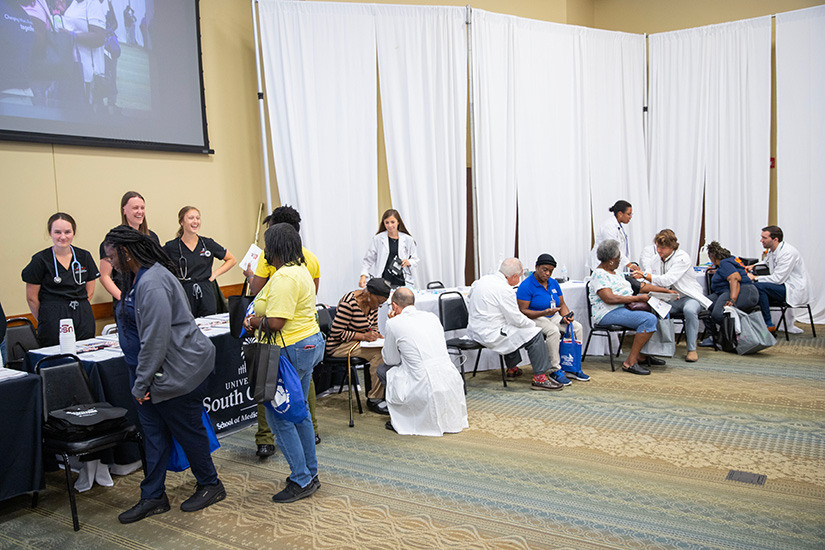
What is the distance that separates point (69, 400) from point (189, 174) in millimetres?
3148

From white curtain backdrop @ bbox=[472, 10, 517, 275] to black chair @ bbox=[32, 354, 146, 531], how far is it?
462 cm

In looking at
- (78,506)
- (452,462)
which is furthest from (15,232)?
(452,462)

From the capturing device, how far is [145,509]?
10.1ft

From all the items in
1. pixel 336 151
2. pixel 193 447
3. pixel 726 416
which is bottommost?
pixel 726 416

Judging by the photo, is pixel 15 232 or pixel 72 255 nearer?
pixel 72 255

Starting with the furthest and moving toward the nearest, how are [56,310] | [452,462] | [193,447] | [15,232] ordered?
[15,232]
[56,310]
[452,462]
[193,447]

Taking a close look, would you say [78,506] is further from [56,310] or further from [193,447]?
[56,310]

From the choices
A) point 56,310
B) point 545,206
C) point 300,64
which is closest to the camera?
point 56,310

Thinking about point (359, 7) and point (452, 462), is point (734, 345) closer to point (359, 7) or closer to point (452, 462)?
point (452, 462)

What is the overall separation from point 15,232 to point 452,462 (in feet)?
12.5

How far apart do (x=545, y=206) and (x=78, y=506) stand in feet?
19.3

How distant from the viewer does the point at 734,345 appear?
637 cm

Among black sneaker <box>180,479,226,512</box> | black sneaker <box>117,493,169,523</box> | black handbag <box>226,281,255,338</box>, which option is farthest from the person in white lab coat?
black sneaker <box>117,493,169,523</box>

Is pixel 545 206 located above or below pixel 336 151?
below
